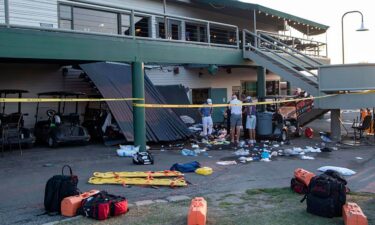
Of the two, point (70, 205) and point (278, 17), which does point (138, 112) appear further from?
point (278, 17)

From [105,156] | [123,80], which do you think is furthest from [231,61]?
[105,156]

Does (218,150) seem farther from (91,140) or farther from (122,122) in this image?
(91,140)

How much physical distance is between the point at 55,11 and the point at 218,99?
11.0 m

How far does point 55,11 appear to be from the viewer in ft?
54.5

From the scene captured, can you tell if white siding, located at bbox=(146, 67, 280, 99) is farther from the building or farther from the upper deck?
the upper deck

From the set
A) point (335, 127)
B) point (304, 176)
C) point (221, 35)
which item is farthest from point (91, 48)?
point (221, 35)

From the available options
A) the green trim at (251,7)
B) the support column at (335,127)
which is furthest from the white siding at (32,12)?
the support column at (335,127)

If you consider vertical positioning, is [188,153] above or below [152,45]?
below

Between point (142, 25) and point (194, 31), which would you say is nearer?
point (142, 25)

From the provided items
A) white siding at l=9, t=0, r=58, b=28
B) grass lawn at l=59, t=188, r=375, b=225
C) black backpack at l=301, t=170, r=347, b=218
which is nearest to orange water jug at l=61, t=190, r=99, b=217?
grass lawn at l=59, t=188, r=375, b=225

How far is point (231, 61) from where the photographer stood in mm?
17438

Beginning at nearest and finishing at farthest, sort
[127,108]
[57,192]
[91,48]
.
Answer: [57,192]
[91,48]
[127,108]

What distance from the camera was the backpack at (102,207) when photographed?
642cm

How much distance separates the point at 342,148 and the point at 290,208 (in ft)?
27.3
